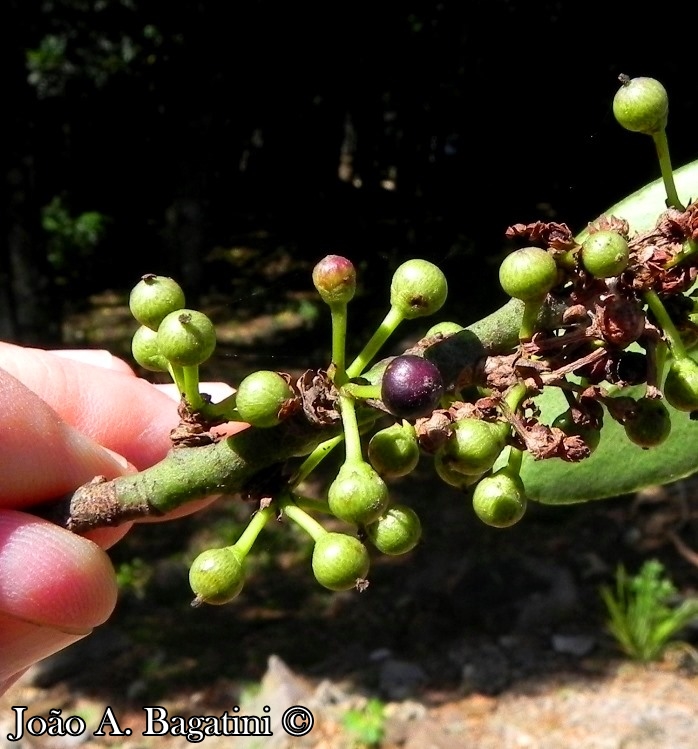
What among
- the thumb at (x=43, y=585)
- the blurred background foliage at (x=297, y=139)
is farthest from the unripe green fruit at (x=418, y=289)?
the blurred background foliage at (x=297, y=139)

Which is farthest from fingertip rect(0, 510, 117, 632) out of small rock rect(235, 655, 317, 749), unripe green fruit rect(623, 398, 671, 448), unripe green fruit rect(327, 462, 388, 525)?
small rock rect(235, 655, 317, 749)

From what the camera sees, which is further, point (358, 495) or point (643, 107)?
point (643, 107)

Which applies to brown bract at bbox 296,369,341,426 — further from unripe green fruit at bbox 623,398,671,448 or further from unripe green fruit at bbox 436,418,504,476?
unripe green fruit at bbox 623,398,671,448

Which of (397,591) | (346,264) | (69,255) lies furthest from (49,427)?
(69,255)

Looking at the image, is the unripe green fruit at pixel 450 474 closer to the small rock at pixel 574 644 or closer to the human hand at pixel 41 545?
the human hand at pixel 41 545

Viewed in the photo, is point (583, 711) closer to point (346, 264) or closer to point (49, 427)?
point (49, 427)

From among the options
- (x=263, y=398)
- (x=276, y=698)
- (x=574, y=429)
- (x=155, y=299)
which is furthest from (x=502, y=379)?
(x=276, y=698)

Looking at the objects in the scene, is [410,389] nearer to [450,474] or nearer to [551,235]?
[450,474]
